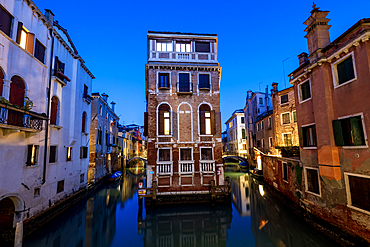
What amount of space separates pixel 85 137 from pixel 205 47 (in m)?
16.4

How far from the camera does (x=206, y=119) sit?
17.7 m

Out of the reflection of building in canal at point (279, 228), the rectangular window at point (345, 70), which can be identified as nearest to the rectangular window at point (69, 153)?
the reflection of building in canal at point (279, 228)

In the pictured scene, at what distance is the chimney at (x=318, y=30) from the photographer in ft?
36.9

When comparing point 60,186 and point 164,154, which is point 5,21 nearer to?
point 60,186

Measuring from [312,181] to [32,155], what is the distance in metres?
18.1

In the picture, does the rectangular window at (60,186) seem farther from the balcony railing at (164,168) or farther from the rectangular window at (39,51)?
the rectangular window at (39,51)

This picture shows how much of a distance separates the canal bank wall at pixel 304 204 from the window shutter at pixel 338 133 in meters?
3.07

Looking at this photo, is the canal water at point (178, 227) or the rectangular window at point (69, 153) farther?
the rectangular window at point (69, 153)

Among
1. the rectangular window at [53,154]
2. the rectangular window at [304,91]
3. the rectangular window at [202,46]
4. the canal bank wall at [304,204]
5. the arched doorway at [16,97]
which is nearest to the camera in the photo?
the canal bank wall at [304,204]

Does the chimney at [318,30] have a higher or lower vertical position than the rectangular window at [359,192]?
higher

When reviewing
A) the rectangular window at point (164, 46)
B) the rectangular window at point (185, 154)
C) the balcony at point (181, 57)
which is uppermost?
the rectangular window at point (164, 46)

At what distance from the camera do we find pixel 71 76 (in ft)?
57.6

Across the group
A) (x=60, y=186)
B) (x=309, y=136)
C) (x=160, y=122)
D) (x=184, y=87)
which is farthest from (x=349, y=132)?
(x=60, y=186)

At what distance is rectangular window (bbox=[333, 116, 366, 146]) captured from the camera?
8.82 m
